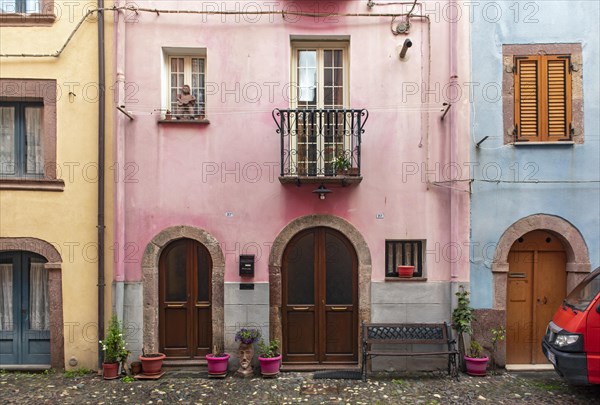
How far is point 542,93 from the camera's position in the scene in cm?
744

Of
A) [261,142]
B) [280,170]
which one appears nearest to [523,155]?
[280,170]

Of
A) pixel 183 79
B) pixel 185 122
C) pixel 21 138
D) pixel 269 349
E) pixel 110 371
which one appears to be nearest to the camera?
pixel 110 371

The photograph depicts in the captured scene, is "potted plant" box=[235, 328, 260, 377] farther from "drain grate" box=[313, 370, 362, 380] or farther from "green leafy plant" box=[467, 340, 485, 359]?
"green leafy plant" box=[467, 340, 485, 359]

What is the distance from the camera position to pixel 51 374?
7.34m

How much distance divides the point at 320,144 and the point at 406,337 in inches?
147

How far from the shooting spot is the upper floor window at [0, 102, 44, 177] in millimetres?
7672

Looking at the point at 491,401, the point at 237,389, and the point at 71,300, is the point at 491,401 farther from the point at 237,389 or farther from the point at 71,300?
the point at 71,300

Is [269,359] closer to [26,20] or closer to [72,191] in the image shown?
[72,191]

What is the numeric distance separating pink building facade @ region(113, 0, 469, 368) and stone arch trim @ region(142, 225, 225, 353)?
0.08 feet

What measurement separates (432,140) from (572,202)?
2682mm

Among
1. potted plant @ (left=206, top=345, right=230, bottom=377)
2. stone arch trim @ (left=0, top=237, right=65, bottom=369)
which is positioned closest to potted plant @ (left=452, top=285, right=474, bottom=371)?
potted plant @ (left=206, top=345, right=230, bottom=377)

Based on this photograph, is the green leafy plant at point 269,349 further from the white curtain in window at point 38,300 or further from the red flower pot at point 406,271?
the white curtain in window at point 38,300

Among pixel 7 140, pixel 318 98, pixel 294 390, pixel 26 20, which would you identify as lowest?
pixel 294 390

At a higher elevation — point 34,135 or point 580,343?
point 34,135
